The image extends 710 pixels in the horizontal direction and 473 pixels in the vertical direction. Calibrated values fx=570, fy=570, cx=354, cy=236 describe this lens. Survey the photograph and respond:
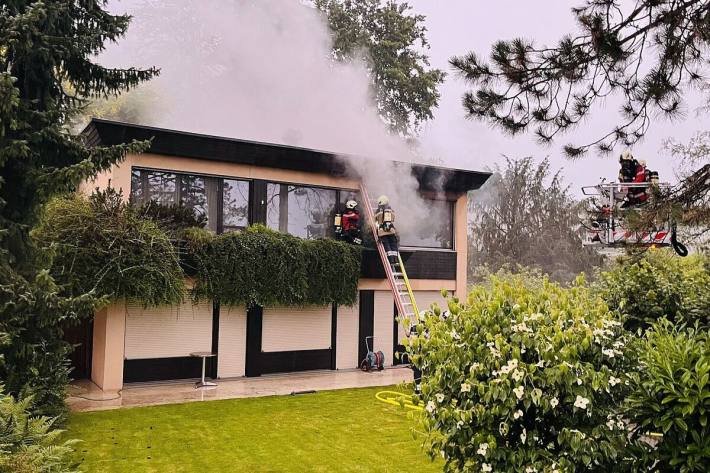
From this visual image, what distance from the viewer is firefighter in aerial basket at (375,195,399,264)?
13.8m

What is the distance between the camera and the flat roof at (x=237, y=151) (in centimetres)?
1173

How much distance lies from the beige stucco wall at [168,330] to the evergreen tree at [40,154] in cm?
307

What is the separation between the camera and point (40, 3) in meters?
6.98

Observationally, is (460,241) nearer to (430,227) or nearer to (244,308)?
(430,227)

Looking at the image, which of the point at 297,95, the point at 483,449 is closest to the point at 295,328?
the point at 297,95

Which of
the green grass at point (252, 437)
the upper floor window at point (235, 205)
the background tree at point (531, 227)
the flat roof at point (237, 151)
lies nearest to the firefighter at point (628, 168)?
the green grass at point (252, 437)

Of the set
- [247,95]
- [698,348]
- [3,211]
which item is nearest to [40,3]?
[3,211]

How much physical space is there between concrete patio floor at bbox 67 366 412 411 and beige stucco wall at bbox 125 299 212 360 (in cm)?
68

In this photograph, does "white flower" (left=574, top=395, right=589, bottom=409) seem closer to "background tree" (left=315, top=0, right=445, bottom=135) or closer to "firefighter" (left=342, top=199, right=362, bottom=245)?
"firefighter" (left=342, top=199, right=362, bottom=245)

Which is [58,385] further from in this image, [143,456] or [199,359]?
[199,359]

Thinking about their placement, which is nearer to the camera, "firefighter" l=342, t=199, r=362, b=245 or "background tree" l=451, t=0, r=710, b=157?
"background tree" l=451, t=0, r=710, b=157

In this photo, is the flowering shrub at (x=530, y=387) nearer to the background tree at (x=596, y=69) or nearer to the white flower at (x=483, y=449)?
the white flower at (x=483, y=449)

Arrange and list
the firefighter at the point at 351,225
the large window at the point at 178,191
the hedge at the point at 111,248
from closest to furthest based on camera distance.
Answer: the hedge at the point at 111,248, the large window at the point at 178,191, the firefighter at the point at 351,225

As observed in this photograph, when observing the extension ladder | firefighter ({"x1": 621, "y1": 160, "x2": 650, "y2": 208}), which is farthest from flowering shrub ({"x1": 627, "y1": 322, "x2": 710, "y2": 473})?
the extension ladder
